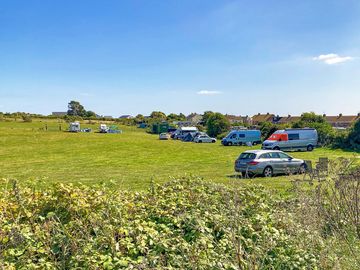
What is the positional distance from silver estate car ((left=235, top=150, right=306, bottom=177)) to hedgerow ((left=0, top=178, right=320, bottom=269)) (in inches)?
377

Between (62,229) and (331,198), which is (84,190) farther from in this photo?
(331,198)

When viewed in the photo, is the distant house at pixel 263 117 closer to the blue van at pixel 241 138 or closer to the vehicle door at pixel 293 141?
the blue van at pixel 241 138

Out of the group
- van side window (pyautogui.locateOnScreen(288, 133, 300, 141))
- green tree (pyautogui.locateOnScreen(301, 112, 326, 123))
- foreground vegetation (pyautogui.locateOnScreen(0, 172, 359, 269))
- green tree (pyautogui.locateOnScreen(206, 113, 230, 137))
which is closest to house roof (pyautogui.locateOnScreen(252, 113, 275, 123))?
green tree (pyautogui.locateOnScreen(206, 113, 230, 137))

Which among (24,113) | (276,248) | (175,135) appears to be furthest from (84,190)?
(24,113)

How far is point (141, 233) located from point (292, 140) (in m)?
29.9

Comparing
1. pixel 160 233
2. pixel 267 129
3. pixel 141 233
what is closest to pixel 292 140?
pixel 267 129

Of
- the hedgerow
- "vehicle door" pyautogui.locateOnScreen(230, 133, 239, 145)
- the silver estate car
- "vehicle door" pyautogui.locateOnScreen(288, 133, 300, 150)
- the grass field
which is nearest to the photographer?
the hedgerow

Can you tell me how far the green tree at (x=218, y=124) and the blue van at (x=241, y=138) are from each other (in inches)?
637

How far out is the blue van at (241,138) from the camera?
131 ft

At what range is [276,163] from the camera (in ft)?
49.7

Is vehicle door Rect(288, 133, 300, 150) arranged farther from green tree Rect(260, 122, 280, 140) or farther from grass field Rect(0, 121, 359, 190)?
green tree Rect(260, 122, 280, 140)

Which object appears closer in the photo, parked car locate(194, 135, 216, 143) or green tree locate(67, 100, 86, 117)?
parked car locate(194, 135, 216, 143)

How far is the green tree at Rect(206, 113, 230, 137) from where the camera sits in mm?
A: 57500

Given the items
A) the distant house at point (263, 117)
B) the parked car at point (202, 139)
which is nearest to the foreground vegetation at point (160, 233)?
the parked car at point (202, 139)
